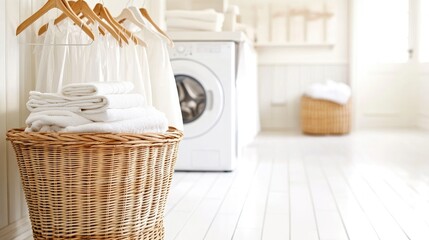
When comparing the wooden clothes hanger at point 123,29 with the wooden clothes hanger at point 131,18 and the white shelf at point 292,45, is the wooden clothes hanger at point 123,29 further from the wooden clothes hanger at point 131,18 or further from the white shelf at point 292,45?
the white shelf at point 292,45

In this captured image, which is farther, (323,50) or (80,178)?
(323,50)

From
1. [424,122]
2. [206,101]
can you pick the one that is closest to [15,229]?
[206,101]

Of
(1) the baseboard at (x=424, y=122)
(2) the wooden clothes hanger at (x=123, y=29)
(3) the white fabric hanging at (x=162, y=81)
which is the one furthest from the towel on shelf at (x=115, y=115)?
(1) the baseboard at (x=424, y=122)

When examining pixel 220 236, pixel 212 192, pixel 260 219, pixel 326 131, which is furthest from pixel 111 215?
pixel 326 131

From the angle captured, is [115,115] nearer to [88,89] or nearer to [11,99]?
[88,89]

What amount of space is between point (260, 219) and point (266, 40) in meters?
4.30

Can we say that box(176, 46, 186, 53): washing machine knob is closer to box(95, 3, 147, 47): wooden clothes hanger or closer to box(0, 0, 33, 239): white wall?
box(95, 3, 147, 47): wooden clothes hanger

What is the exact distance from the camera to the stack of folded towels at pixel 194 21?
3457 millimetres

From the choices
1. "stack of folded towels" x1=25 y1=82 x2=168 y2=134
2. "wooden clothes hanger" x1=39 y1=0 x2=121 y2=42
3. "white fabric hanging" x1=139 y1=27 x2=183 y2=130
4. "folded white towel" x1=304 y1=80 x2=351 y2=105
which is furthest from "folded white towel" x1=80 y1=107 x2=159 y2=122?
"folded white towel" x1=304 y1=80 x2=351 y2=105

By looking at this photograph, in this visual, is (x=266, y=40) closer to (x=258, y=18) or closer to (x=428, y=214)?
(x=258, y=18)

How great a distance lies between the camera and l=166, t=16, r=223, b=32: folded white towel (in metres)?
3.46

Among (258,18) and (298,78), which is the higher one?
(258,18)

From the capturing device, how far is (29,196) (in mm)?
1660

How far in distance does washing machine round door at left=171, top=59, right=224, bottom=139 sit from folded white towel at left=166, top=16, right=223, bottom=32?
23 cm
